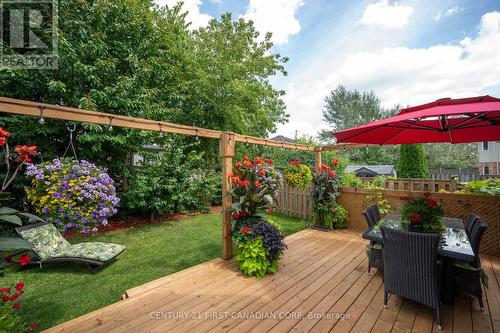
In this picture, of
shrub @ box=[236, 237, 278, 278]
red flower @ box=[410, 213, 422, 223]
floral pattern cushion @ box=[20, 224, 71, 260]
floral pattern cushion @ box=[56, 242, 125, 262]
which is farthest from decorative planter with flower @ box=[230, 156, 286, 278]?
floral pattern cushion @ box=[20, 224, 71, 260]

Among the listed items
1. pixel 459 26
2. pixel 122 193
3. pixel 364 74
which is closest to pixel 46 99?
pixel 122 193

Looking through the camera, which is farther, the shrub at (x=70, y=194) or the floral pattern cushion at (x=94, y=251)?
the floral pattern cushion at (x=94, y=251)

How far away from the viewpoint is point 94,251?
3443mm

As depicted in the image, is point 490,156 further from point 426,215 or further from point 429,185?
point 426,215

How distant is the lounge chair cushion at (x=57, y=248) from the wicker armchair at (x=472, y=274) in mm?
4629

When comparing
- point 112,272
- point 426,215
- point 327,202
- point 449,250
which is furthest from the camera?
point 327,202

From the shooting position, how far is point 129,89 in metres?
5.54

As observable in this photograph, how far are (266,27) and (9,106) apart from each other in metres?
10.3

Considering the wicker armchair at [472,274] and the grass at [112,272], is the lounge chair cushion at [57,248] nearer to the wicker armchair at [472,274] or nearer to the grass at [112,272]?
the grass at [112,272]

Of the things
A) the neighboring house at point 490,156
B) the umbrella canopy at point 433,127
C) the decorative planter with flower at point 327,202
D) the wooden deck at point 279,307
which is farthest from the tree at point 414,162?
the neighboring house at point 490,156

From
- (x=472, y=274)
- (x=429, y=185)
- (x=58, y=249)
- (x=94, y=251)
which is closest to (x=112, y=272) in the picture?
Result: (x=94, y=251)

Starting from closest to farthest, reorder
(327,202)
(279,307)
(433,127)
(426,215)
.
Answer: (279,307) < (426,215) < (433,127) < (327,202)

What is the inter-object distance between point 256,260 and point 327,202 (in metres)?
2.86

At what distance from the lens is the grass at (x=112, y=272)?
255 centimetres
